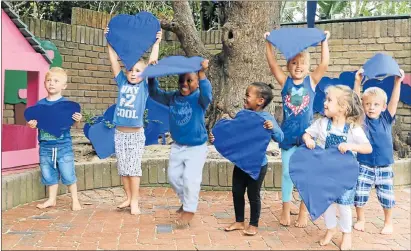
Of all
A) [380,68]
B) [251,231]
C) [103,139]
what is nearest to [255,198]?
[251,231]

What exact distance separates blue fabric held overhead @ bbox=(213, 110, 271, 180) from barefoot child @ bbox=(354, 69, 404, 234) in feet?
2.81

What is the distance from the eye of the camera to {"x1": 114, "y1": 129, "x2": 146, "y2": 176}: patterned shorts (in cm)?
472

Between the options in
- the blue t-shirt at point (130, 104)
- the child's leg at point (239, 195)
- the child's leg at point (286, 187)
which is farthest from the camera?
the blue t-shirt at point (130, 104)

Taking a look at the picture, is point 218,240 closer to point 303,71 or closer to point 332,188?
point 332,188

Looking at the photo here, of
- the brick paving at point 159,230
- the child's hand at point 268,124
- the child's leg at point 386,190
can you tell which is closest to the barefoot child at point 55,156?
the brick paving at point 159,230

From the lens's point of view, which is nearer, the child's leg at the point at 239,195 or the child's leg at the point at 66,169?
the child's leg at the point at 239,195

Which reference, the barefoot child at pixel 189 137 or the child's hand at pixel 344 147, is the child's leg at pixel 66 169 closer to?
the barefoot child at pixel 189 137

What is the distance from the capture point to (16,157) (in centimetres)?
535

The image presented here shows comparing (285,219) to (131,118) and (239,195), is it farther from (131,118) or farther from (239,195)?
(131,118)

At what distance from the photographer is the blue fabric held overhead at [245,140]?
412 centimetres

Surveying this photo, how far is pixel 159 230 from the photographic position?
4180 mm

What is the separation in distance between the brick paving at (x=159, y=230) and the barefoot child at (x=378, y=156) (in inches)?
10.6

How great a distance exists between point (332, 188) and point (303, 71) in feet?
3.43

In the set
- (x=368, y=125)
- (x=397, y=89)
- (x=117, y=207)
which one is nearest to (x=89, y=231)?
(x=117, y=207)
